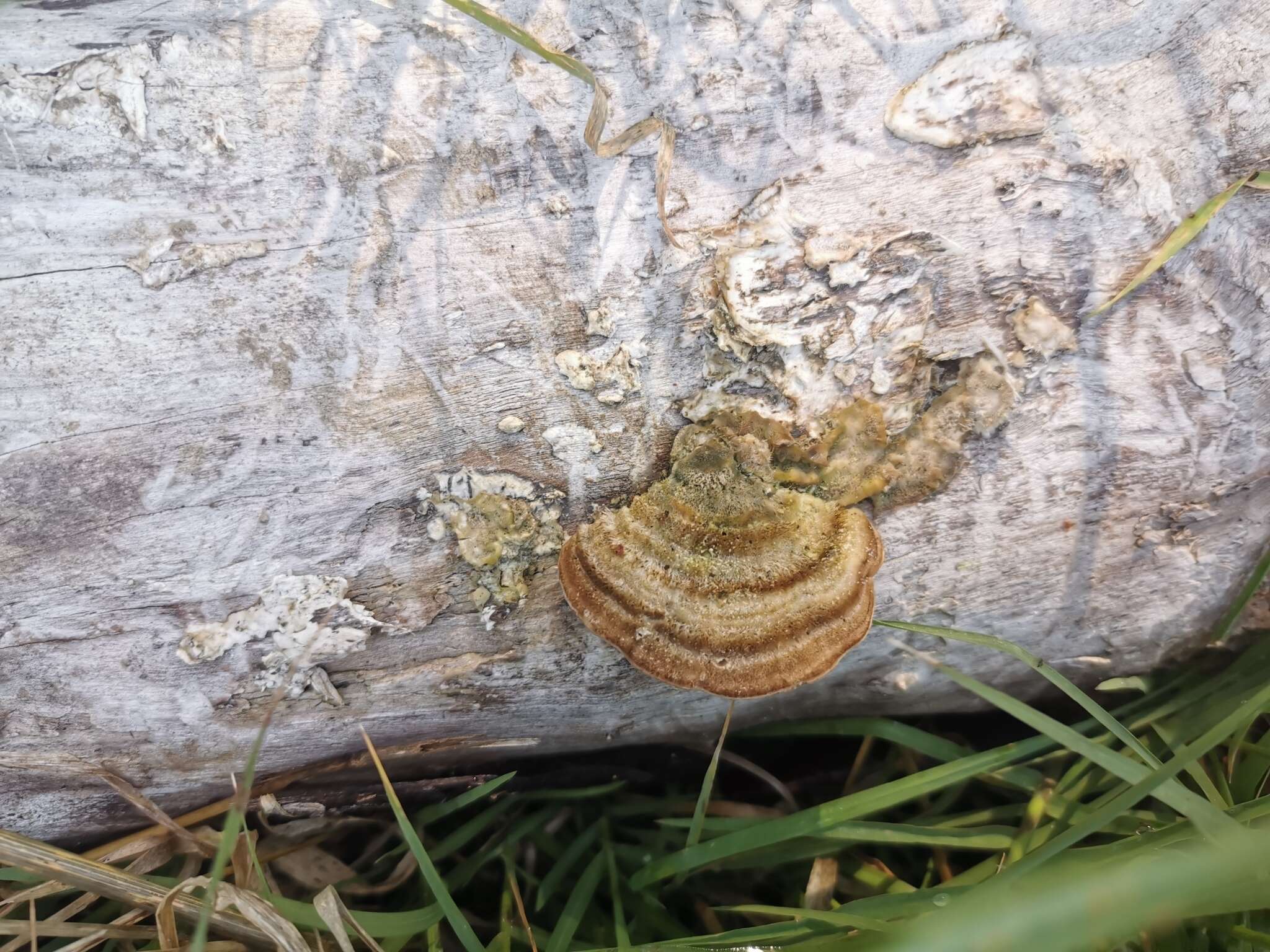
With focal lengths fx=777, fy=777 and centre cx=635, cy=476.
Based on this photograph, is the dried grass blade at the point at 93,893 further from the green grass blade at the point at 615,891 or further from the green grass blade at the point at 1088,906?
the green grass blade at the point at 1088,906

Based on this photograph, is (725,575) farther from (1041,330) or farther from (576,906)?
(576,906)

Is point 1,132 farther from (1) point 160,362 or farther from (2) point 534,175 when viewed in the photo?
(2) point 534,175

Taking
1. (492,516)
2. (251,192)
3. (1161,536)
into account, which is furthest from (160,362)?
(1161,536)

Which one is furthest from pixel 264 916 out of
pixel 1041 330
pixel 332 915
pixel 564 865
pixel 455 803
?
pixel 1041 330

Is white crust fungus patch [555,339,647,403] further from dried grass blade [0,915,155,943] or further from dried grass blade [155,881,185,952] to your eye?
dried grass blade [0,915,155,943]

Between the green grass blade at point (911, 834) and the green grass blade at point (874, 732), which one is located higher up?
the green grass blade at point (874, 732)

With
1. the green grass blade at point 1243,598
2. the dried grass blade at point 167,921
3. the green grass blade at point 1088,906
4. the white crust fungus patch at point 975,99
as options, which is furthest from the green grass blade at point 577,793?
the white crust fungus patch at point 975,99
